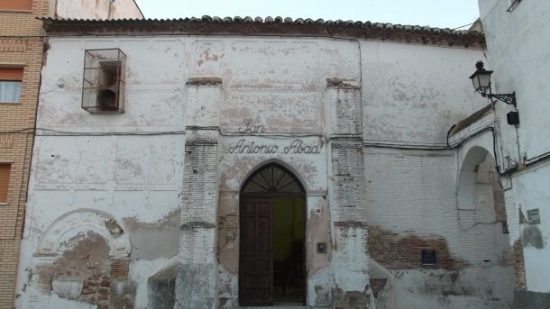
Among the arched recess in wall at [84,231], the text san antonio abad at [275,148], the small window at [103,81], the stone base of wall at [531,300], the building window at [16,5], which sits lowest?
the stone base of wall at [531,300]

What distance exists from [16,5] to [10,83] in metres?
2.01

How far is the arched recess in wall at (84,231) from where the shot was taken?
11.4 meters

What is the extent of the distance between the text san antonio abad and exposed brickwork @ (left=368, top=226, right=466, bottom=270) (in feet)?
7.57

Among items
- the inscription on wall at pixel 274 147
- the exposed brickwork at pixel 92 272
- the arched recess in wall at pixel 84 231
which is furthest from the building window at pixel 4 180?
the inscription on wall at pixel 274 147

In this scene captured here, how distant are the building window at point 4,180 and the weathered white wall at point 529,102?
35.3 ft

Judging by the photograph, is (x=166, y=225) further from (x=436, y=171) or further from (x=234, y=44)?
(x=436, y=171)

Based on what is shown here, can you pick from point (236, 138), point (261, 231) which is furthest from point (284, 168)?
Result: point (261, 231)

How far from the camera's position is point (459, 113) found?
12.9m

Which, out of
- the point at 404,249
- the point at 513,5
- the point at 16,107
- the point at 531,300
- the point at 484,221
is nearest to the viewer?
the point at 531,300

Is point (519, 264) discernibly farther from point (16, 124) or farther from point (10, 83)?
point (10, 83)

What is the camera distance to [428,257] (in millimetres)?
11969

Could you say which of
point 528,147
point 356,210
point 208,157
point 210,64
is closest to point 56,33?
point 210,64

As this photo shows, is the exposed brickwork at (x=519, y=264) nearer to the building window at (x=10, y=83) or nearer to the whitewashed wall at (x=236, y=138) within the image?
the whitewashed wall at (x=236, y=138)

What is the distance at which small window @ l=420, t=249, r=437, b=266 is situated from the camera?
1194cm
